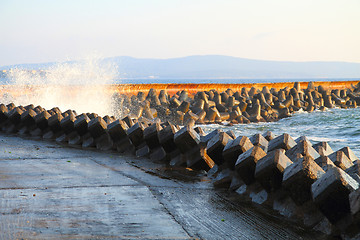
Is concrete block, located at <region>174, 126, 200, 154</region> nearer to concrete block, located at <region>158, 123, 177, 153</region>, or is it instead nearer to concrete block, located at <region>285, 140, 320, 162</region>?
concrete block, located at <region>158, 123, 177, 153</region>

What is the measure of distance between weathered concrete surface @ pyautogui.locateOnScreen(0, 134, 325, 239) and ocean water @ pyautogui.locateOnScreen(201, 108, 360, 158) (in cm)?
739

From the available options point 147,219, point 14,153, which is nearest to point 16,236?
point 147,219

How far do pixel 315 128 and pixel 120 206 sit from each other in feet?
41.9

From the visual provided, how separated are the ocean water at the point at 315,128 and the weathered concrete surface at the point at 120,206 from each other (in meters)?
7.39

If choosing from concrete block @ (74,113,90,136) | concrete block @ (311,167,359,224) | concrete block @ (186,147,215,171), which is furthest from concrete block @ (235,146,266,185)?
concrete block @ (74,113,90,136)

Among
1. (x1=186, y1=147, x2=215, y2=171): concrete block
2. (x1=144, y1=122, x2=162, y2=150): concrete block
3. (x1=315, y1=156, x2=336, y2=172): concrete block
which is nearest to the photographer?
(x1=315, y1=156, x2=336, y2=172): concrete block

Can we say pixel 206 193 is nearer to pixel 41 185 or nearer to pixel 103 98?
pixel 41 185

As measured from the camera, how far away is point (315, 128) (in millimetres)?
15211

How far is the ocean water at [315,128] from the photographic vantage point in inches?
492

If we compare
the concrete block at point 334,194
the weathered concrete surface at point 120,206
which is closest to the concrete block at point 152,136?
the weathered concrete surface at point 120,206

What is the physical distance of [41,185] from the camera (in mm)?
4016

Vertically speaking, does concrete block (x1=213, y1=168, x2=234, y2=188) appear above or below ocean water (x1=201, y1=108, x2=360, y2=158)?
above

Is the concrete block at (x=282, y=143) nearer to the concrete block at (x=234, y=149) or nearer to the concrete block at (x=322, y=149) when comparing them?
the concrete block at (x=322, y=149)

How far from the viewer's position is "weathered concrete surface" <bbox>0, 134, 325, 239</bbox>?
9.61ft
